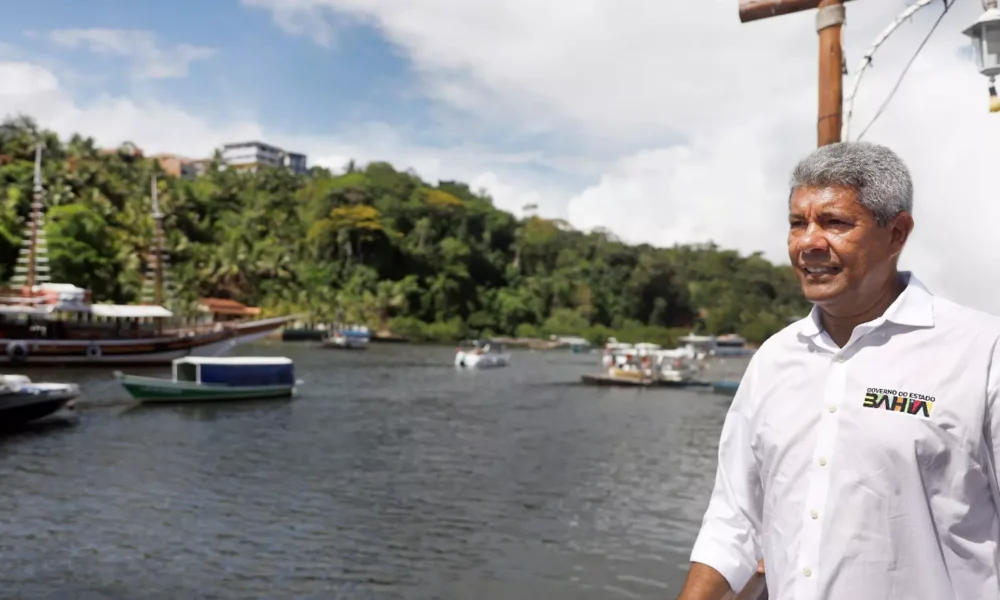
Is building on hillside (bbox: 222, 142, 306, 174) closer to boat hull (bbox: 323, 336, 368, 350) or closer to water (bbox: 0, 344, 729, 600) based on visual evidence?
boat hull (bbox: 323, 336, 368, 350)

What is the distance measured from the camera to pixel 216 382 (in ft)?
107

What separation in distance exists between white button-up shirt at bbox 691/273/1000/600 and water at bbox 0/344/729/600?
33.9 feet

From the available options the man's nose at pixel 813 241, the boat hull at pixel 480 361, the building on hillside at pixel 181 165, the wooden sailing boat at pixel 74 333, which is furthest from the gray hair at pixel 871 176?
the building on hillside at pixel 181 165

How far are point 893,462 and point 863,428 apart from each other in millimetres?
95

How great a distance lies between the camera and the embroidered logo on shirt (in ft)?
6.31

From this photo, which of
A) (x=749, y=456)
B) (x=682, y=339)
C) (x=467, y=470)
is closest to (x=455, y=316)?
(x=682, y=339)

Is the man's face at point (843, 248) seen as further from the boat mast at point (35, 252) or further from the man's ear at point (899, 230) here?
the boat mast at point (35, 252)

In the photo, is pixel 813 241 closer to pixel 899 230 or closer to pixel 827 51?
pixel 899 230

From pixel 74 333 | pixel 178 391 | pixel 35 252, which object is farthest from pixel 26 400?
pixel 35 252

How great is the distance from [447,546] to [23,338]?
39.4 metres

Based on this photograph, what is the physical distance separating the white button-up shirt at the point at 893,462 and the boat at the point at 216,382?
104 feet

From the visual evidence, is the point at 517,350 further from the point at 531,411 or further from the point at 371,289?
the point at 531,411

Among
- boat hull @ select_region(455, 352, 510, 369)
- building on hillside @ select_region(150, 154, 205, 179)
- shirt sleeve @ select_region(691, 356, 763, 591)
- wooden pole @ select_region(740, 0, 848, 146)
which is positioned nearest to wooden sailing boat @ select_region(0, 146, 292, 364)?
boat hull @ select_region(455, 352, 510, 369)

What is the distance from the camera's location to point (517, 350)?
8775 centimetres
